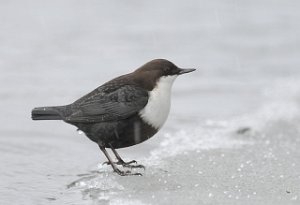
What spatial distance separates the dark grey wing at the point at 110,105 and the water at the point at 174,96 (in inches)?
15.7

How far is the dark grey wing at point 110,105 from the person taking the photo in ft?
17.2

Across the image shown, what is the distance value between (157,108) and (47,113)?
2.61 ft

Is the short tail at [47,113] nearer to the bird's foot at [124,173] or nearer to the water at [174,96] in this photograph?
the water at [174,96]

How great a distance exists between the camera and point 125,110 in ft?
17.2

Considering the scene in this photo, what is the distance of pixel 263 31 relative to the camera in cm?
1062

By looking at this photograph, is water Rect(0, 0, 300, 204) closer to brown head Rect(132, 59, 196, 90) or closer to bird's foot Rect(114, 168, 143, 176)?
bird's foot Rect(114, 168, 143, 176)

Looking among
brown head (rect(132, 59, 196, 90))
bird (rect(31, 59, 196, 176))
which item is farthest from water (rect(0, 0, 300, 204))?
brown head (rect(132, 59, 196, 90))

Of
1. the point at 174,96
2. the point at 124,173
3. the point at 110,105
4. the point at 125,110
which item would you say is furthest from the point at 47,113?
the point at 174,96

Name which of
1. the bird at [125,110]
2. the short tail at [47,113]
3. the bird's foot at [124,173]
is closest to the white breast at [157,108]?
the bird at [125,110]

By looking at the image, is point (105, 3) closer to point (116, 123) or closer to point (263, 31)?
point (263, 31)

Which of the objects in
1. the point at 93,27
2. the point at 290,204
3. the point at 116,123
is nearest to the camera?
the point at 290,204

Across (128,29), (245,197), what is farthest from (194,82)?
(245,197)

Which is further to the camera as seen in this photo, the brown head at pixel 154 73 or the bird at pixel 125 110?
the brown head at pixel 154 73

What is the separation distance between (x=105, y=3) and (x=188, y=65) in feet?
10.3
